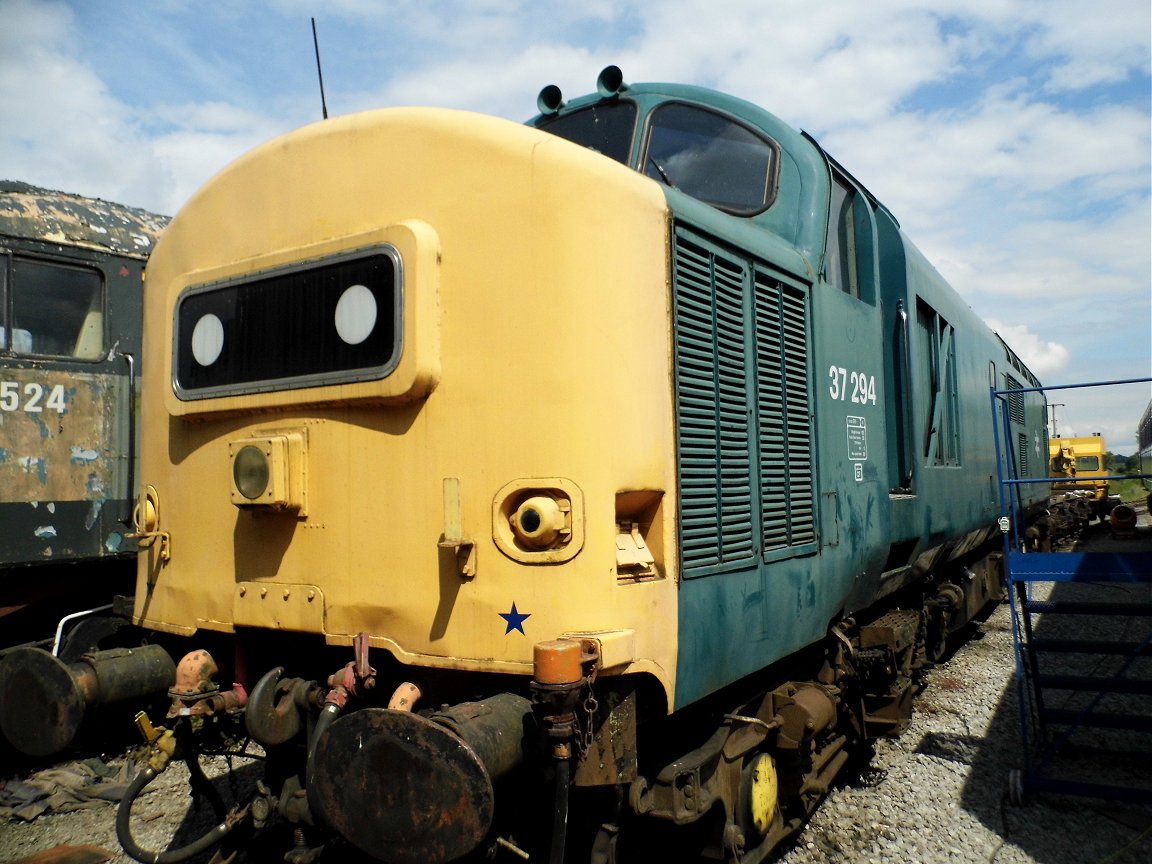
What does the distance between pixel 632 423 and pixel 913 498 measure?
2.97 meters

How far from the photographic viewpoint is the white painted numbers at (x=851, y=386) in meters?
4.20

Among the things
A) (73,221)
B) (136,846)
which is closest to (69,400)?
(73,221)

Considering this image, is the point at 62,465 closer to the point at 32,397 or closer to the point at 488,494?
the point at 32,397

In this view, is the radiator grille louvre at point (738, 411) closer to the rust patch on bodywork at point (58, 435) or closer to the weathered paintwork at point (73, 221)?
the rust patch on bodywork at point (58, 435)

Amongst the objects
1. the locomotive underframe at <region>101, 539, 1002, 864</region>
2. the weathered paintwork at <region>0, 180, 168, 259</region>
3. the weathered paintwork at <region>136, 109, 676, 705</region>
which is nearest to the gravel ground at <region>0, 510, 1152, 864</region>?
the locomotive underframe at <region>101, 539, 1002, 864</region>

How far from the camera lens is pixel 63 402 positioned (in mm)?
5973

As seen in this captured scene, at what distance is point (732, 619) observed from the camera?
3.19 m

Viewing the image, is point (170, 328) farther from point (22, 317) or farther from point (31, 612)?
point (31, 612)

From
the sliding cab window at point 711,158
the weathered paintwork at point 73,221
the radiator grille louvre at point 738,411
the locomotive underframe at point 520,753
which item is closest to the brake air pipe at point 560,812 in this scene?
the locomotive underframe at point 520,753

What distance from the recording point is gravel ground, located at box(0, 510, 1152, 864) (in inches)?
168

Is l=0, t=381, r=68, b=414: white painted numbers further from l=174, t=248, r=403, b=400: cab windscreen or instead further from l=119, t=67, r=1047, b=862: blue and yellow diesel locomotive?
l=174, t=248, r=403, b=400: cab windscreen

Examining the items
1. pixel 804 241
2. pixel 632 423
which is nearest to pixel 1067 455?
pixel 804 241

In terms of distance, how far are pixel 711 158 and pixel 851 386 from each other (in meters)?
1.26

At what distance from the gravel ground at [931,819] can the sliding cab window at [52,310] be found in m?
2.81
